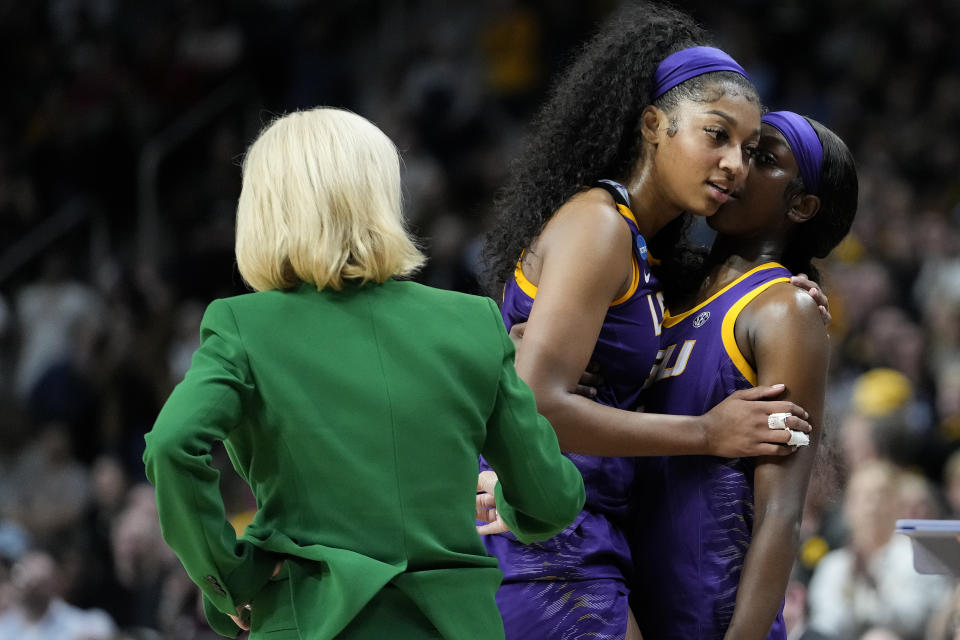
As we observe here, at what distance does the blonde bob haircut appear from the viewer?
80.4 inches

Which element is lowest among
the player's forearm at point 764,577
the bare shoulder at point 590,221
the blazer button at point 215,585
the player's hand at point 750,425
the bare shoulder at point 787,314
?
the player's forearm at point 764,577

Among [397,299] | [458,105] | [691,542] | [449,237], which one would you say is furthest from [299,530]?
[458,105]

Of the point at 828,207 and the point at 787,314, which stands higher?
the point at 828,207

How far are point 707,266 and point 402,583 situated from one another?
3.93 feet

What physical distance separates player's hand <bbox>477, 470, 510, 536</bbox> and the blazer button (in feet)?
2.44

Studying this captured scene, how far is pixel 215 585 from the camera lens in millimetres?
2008

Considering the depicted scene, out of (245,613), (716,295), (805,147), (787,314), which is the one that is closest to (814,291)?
(787,314)

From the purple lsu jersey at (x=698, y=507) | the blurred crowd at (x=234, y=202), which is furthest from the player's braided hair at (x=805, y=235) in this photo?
the blurred crowd at (x=234, y=202)

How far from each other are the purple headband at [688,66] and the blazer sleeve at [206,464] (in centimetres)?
118

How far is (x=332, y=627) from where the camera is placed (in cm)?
197

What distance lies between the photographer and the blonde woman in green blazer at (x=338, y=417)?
1.99m

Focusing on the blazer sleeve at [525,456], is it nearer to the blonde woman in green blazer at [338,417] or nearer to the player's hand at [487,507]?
the blonde woman in green blazer at [338,417]

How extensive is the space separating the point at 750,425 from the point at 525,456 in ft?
1.91

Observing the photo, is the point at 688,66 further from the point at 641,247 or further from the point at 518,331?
the point at 518,331
